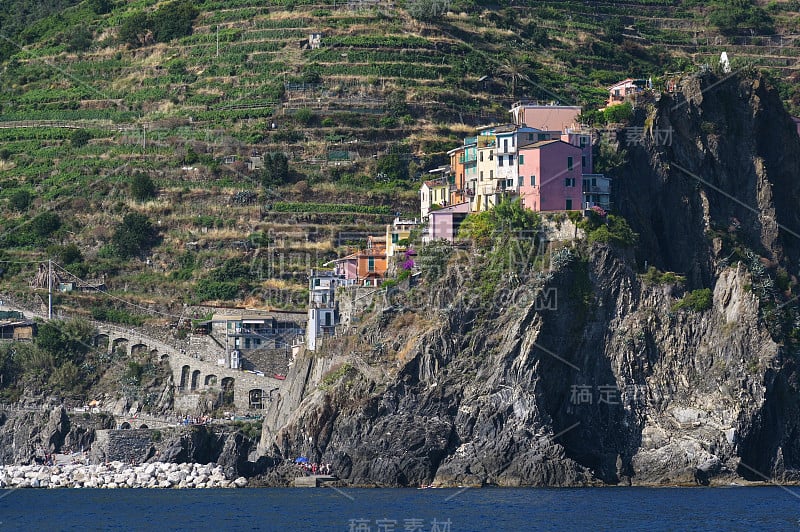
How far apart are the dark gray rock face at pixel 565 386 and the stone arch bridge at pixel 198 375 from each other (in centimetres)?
1002

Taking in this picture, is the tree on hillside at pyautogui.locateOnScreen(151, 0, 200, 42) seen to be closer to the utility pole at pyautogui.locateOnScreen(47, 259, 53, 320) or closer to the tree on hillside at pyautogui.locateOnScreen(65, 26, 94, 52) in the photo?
the tree on hillside at pyautogui.locateOnScreen(65, 26, 94, 52)

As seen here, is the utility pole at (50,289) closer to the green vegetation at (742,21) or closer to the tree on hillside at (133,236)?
the tree on hillside at (133,236)

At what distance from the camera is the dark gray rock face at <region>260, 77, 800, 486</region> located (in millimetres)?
89188

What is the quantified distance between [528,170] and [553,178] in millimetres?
1684

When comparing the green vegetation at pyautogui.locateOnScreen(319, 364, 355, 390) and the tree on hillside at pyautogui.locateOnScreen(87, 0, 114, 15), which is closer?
the green vegetation at pyautogui.locateOnScreen(319, 364, 355, 390)

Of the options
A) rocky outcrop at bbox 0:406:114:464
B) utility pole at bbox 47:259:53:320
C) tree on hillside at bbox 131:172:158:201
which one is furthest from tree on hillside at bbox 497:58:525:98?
rocky outcrop at bbox 0:406:114:464

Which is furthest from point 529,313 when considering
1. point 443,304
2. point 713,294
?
point 713,294

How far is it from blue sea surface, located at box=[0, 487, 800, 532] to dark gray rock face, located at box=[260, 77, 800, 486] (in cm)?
221

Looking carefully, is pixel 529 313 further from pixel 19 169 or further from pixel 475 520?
pixel 19 169

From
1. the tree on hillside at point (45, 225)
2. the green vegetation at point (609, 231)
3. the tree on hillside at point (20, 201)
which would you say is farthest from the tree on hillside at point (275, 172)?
the green vegetation at point (609, 231)

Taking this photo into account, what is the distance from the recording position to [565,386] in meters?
91.2

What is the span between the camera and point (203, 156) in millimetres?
128750

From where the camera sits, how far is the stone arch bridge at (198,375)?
107750 millimetres

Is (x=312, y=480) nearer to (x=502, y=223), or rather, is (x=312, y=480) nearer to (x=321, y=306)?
(x=321, y=306)
